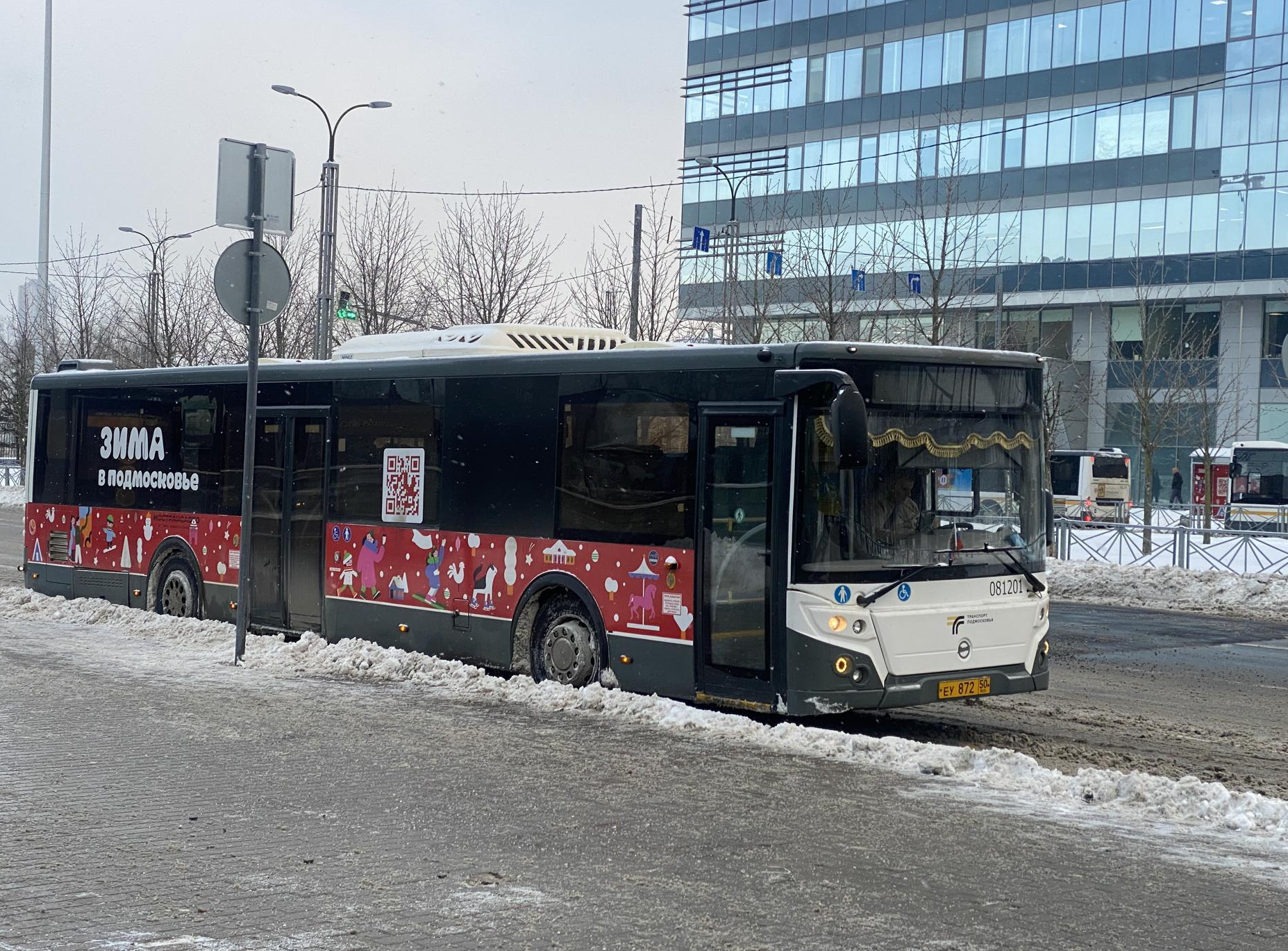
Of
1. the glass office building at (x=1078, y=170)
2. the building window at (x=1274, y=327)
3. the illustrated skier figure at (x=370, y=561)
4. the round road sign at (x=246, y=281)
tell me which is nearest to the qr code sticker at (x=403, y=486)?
the illustrated skier figure at (x=370, y=561)

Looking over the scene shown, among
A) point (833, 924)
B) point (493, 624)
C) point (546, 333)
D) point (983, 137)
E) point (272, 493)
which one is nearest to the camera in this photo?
point (833, 924)

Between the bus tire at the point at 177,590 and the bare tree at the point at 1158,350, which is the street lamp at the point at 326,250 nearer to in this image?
the bus tire at the point at 177,590

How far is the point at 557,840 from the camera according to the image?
22.5ft

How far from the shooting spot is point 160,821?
7.09 meters

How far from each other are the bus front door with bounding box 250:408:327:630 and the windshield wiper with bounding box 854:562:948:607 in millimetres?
5724

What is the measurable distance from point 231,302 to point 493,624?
11.4 ft

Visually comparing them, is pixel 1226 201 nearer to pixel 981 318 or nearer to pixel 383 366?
pixel 981 318

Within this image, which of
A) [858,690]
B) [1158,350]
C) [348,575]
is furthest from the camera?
[1158,350]

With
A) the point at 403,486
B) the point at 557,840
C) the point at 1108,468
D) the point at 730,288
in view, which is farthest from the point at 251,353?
the point at 1108,468

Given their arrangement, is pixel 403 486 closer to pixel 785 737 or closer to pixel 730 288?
pixel 785 737

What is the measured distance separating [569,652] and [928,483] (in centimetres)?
303

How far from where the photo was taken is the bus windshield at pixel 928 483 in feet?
30.7

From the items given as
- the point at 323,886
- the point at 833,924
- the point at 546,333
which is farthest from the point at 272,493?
the point at 833,924

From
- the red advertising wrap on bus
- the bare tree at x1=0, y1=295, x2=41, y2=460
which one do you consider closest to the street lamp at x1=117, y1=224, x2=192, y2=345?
the bare tree at x1=0, y1=295, x2=41, y2=460
